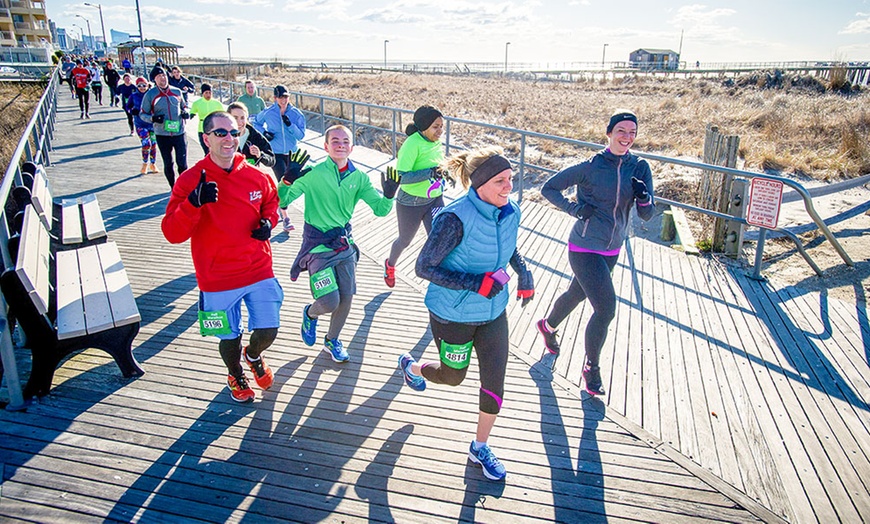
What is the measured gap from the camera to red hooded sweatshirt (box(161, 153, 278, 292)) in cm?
325

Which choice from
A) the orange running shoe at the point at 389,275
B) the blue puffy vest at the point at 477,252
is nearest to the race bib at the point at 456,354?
the blue puffy vest at the point at 477,252

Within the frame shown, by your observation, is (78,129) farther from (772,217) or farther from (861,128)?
(861,128)

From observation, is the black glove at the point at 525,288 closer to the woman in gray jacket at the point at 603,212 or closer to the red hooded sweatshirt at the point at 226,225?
the woman in gray jacket at the point at 603,212

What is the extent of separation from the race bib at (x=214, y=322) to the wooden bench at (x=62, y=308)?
2.47ft

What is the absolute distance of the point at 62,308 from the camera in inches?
154

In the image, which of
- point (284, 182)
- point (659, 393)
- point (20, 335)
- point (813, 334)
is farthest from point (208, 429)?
point (813, 334)

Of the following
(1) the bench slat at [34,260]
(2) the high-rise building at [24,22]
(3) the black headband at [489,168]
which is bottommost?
(1) the bench slat at [34,260]

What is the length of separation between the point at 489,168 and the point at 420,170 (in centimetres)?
227

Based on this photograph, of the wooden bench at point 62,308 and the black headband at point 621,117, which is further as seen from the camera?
the black headband at point 621,117

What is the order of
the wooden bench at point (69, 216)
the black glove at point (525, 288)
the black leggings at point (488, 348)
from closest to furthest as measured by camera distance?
the black leggings at point (488, 348) < the black glove at point (525, 288) < the wooden bench at point (69, 216)

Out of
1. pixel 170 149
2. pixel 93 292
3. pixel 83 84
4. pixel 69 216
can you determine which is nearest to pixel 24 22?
pixel 83 84

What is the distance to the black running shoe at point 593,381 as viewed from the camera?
152 inches

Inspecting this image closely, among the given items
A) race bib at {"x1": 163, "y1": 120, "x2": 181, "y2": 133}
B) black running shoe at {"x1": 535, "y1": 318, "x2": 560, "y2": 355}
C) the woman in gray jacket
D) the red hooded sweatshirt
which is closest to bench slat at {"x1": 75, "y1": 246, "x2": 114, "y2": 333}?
the red hooded sweatshirt

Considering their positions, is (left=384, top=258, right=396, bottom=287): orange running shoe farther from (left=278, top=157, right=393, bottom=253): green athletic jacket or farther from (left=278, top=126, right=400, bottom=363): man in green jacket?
(left=278, top=157, right=393, bottom=253): green athletic jacket
